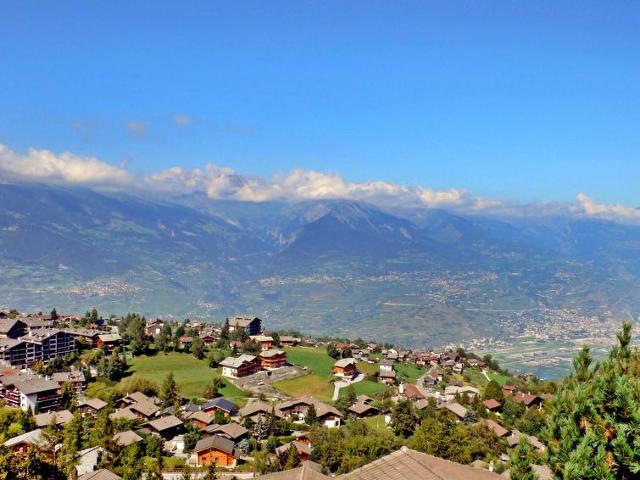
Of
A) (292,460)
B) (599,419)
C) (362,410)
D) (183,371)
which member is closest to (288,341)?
(183,371)

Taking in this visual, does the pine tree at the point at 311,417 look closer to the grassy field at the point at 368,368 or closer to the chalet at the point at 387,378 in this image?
the chalet at the point at 387,378

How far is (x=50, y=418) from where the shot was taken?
45.4m

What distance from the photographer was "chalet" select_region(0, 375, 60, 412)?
4900 centimetres

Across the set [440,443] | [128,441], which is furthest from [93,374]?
[440,443]

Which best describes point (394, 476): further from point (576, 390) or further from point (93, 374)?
point (93, 374)

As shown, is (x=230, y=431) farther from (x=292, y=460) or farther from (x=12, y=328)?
(x=12, y=328)

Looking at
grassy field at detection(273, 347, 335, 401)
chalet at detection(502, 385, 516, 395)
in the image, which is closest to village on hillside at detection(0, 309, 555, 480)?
grassy field at detection(273, 347, 335, 401)

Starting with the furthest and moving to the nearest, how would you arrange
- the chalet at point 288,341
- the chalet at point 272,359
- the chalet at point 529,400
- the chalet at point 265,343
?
1. the chalet at point 288,341
2. the chalet at point 265,343
3. the chalet at point 272,359
4. the chalet at point 529,400

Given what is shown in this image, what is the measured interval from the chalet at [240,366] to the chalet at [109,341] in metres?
14.4

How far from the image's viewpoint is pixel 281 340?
292ft

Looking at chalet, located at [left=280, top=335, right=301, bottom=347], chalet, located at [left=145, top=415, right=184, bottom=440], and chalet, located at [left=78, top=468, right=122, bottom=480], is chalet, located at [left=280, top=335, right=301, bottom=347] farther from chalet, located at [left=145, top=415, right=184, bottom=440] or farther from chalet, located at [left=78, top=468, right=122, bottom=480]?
chalet, located at [left=78, top=468, right=122, bottom=480]

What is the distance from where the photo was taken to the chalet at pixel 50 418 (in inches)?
1725

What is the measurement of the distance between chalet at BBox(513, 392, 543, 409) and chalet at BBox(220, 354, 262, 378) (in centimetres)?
3051

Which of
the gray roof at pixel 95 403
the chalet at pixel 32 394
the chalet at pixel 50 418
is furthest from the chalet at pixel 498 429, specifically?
the chalet at pixel 32 394
